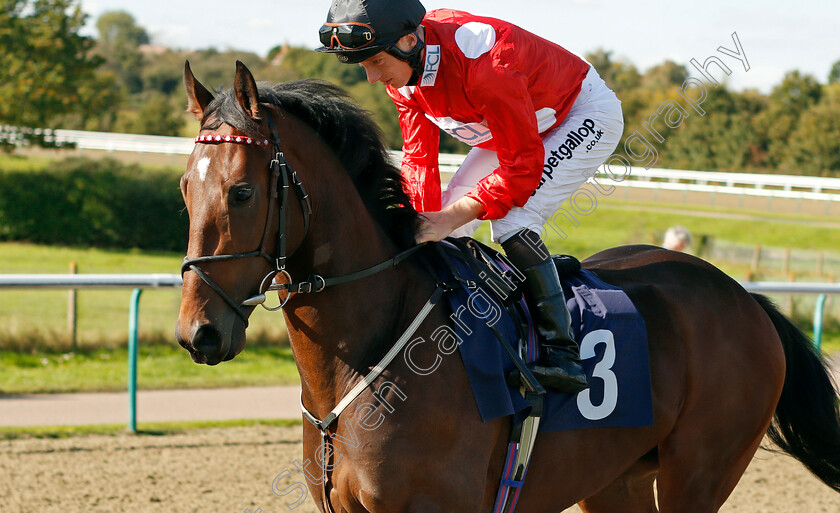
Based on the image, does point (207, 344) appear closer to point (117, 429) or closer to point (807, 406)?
point (807, 406)

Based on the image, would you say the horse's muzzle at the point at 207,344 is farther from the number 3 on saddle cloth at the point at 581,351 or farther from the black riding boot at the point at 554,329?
the black riding boot at the point at 554,329

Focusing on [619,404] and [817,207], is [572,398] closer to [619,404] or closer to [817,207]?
[619,404]

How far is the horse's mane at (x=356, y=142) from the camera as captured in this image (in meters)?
2.41

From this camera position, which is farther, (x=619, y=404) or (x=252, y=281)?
(x=619, y=404)

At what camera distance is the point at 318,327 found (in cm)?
240

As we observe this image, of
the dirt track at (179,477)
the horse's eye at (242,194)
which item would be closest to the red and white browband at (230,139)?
the horse's eye at (242,194)

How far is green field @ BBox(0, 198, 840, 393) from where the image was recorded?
24.2 feet

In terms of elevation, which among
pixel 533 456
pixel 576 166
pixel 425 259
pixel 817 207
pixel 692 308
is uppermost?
pixel 576 166

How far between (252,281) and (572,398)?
1.19 meters

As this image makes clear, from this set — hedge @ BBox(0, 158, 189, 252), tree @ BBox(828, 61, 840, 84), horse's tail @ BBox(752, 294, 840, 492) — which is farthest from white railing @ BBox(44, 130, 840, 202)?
horse's tail @ BBox(752, 294, 840, 492)

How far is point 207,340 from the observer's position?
2053 millimetres

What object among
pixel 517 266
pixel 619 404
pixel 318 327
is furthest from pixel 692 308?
pixel 318 327

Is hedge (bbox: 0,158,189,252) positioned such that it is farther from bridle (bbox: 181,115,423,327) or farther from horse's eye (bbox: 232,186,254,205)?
horse's eye (bbox: 232,186,254,205)

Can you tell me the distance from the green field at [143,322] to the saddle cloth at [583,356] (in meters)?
2.34
